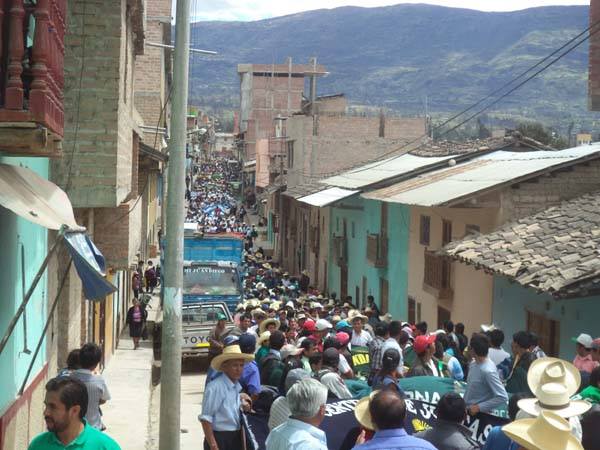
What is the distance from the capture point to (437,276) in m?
23.0

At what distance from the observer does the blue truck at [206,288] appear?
22188 millimetres

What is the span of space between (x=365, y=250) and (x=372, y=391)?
24.3 metres

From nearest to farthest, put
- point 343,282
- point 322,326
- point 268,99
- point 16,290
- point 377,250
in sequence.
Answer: point 16,290 < point 322,326 < point 377,250 < point 343,282 < point 268,99

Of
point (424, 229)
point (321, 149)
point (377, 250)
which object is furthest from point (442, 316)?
point (321, 149)

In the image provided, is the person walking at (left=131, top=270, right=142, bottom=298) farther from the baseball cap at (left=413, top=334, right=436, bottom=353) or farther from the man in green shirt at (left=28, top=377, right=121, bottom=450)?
the man in green shirt at (left=28, top=377, right=121, bottom=450)

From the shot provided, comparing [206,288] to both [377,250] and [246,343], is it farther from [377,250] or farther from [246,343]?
[246,343]

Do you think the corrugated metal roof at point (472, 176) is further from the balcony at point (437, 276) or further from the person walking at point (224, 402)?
the person walking at point (224, 402)

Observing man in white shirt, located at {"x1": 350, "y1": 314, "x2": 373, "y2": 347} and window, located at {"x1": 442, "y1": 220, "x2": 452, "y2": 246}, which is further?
window, located at {"x1": 442, "y1": 220, "x2": 452, "y2": 246}

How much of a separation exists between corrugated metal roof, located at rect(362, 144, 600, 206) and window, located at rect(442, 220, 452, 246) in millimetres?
931

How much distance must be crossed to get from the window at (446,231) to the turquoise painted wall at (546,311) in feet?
14.5

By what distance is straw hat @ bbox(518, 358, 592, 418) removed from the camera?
5.48 metres

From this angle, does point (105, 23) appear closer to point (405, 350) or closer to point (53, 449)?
point (405, 350)

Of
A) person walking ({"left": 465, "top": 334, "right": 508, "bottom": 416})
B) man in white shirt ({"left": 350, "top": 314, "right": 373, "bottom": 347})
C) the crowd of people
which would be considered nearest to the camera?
the crowd of people

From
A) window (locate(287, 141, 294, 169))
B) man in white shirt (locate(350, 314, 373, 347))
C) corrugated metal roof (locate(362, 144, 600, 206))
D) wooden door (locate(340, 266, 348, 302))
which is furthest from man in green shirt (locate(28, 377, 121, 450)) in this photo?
window (locate(287, 141, 294, 169))
